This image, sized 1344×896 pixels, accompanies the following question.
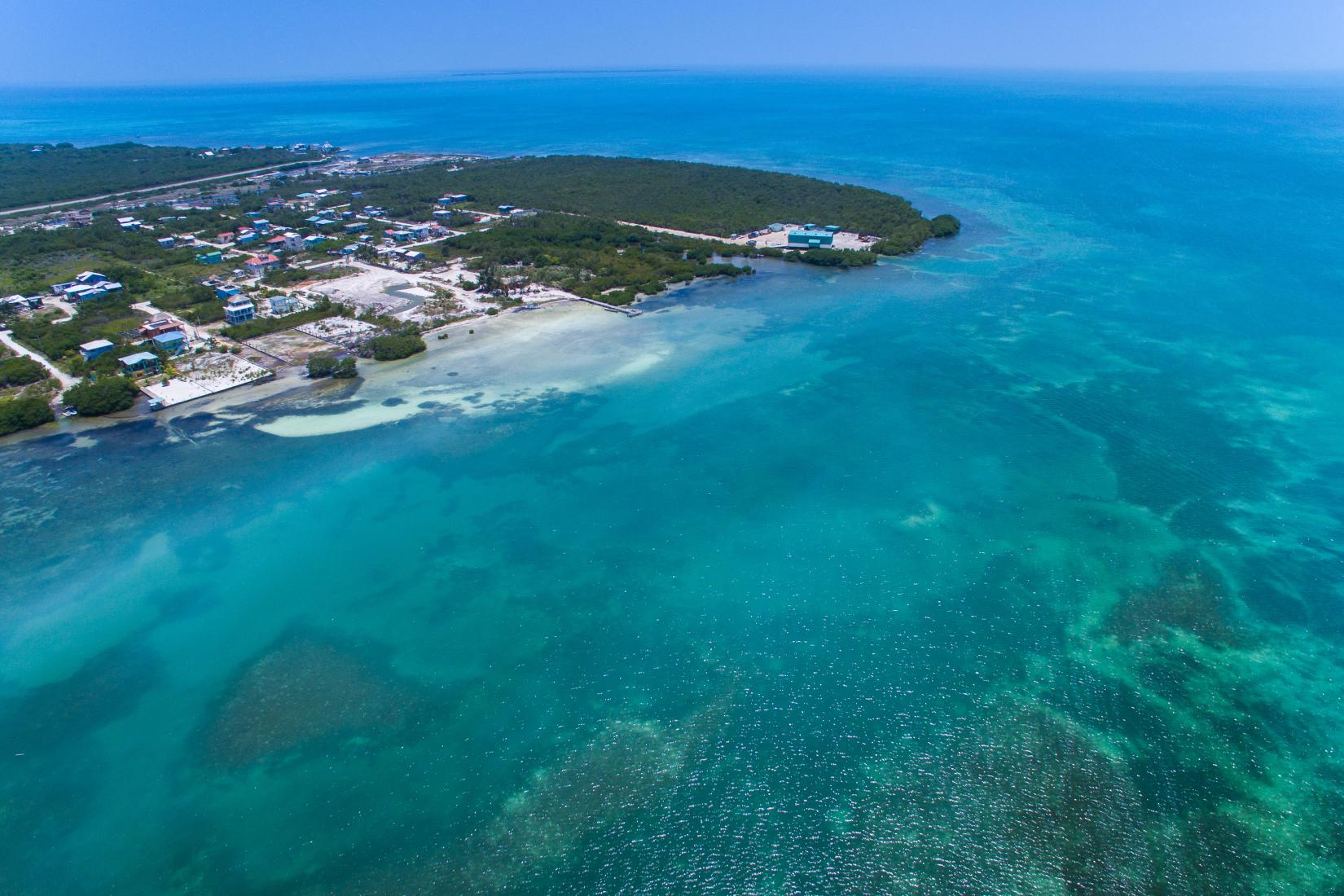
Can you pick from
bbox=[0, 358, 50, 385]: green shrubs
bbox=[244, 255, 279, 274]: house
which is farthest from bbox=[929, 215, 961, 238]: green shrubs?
bbox=[0, 358, 50, 385]: green shrubs

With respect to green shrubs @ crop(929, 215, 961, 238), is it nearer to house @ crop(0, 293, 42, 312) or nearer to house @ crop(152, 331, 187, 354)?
house @ crop(152, 331, 187, 354)

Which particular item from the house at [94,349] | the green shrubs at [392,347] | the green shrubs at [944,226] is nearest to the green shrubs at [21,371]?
the house at [94,349]

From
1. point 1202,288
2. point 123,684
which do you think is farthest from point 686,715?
point 1202,288

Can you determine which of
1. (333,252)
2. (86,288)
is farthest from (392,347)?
(86,288)

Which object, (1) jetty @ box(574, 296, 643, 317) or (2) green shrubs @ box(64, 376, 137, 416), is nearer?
(2) green shrubs @ box(64, 376, 137, 416)

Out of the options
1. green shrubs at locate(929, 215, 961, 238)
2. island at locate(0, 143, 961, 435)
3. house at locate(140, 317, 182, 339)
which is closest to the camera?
island at locate(0, 143, 961, 435)

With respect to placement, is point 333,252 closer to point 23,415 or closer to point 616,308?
point 616,308

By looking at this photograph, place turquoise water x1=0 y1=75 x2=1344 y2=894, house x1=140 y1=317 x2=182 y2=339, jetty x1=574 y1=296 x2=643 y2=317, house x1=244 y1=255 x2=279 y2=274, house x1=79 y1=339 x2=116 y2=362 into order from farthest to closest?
1. house x1=244 y1=255 x2=279 y2=274
2. jetty x1=574 y1=296 x2=643 y2=317
3. house x1=140 y1=317 x2=182 y2=339
4. house x1=79 y1=339 x2=116 y2=362
5. turquoise water x1=0 y1=75 x2=1344 y2=894
